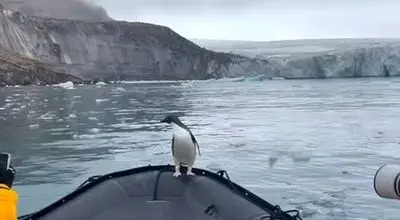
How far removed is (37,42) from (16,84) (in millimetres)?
12414

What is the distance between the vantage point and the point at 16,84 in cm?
4912

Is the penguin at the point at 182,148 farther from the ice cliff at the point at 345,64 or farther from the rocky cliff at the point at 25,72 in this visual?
the rocky cliff at the point at 25,72

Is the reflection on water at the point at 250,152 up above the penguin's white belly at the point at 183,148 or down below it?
below

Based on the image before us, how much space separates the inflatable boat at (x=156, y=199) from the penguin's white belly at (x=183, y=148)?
0.15m

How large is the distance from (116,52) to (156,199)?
64.9 meters

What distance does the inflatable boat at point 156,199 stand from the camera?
374 cm

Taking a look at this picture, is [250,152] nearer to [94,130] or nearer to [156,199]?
[94,130]

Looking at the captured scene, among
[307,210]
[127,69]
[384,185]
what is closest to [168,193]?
[307,210]

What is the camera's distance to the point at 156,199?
13.4ft

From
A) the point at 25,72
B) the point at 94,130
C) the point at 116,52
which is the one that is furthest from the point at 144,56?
the point at 94,130

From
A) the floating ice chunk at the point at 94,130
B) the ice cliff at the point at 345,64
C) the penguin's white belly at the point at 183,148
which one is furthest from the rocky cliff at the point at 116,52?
the penguin's white belly at the point at 183,148

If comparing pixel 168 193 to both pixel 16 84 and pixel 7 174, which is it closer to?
pixel 7 174

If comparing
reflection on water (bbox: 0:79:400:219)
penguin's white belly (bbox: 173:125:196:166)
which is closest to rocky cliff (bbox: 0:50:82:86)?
reflection on water (bbox: 0:79:400:219)

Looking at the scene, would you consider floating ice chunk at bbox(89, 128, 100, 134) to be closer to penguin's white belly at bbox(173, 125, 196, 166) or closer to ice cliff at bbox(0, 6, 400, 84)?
penguin's white belly at bbox(173, 125, 196, 166)
